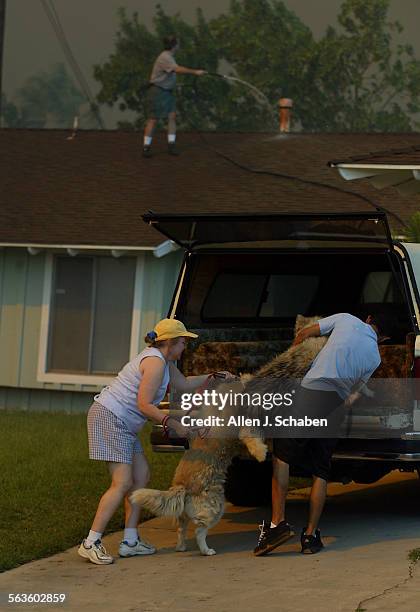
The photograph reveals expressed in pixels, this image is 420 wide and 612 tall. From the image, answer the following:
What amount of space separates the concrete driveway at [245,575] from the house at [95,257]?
28.3ft

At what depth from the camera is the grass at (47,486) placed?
30.6 ft

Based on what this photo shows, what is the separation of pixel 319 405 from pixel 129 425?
1261mm

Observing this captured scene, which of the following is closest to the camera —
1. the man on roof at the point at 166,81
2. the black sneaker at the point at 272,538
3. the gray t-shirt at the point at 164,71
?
the black sneaker at the point at 272,538

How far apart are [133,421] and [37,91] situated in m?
82.0

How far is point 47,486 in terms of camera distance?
11555 mm

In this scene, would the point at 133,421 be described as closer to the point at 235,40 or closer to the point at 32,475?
the point at 32,475

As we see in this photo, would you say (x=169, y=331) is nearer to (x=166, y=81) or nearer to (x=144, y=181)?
(x=144, y=181)

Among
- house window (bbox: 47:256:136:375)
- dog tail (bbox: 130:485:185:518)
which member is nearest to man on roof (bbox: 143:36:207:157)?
house window (bbox: 47:256:136:375)

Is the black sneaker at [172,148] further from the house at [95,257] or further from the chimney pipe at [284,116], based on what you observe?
the chimney pipe at [284,116]

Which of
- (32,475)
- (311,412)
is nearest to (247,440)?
(311,412)

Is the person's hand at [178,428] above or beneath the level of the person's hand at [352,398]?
beneath

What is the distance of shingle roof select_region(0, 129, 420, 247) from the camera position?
19359 millimetres

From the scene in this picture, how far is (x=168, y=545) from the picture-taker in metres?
9.40

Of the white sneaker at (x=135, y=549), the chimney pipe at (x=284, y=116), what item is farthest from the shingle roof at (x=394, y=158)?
the chimney pipe at (x=284, y=116)
